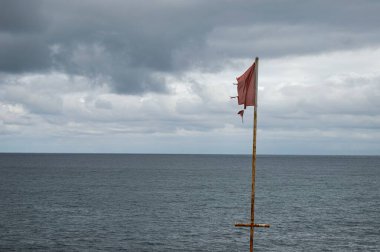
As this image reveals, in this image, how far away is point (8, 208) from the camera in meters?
89.8

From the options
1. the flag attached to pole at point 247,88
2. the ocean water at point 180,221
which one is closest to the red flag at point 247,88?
the flag attached to pole at point 247,88

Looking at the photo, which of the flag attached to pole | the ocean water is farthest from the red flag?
the ocean water

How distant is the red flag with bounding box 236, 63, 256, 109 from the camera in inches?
1117

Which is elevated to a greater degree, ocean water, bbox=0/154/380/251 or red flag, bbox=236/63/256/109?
red flag, bbox=236/63/256/109

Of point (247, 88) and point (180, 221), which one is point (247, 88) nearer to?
point (247, 88)

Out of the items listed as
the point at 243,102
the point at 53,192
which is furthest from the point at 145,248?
the point at 53,192

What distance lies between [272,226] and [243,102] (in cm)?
4929

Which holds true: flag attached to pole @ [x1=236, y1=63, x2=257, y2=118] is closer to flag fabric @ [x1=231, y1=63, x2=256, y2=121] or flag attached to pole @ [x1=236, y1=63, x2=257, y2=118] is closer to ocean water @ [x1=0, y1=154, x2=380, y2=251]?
flag fabric @ [x1=231, y1=63, x2=256, y2=121]

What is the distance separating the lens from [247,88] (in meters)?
28.9

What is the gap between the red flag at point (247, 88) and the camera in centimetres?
2838

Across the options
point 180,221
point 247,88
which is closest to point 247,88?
point 247,88

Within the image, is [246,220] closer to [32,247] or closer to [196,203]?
[196,203]

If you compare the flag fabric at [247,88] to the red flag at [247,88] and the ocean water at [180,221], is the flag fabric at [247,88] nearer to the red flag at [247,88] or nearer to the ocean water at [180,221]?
the red flag at [247,88]

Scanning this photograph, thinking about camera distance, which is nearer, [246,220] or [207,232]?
[207,232]
